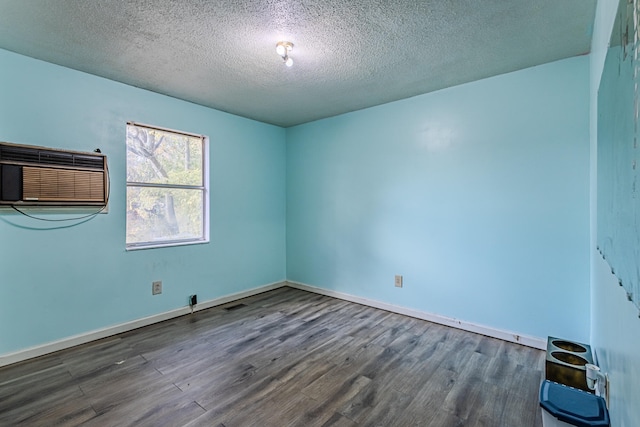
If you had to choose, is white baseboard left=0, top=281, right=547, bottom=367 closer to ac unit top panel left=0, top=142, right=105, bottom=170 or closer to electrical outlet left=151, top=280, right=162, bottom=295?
electrical outlet left=151, top=280, right=162, bottom=295

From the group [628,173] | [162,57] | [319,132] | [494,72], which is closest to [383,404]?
[628,173]

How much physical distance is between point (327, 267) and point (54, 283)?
2.87 m

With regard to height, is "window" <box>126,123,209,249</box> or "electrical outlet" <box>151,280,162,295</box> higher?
"window" <box>126,123,209,249</box>

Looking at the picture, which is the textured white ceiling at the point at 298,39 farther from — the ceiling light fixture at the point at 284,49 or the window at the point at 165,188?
the window at the point at 165,188

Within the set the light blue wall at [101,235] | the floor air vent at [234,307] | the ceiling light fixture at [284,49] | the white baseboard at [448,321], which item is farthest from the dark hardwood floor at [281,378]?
the ceiling light fixture at [284,49]

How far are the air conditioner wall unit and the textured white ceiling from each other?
78 cm

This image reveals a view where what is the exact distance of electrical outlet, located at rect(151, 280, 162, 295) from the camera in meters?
3.14

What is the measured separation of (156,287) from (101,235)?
76 centimetres

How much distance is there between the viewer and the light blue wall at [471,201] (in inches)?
96.0

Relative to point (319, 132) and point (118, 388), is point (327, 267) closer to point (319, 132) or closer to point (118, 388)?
point (319, 132)

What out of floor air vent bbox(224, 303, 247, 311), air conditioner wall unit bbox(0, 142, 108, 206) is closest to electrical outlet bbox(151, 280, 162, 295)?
floor air vent bbox(224, 303, 247, 311)

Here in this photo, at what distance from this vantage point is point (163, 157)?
3.30m

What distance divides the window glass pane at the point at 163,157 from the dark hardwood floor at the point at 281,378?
5.21ft

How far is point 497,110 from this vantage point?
108 inches
